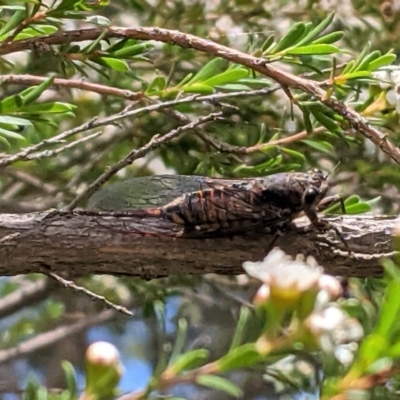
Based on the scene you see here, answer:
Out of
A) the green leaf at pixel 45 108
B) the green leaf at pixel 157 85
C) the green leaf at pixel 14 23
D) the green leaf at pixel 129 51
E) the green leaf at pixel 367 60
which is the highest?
the green leaf at pixel 14 23

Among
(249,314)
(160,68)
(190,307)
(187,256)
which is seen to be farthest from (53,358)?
(249,314)

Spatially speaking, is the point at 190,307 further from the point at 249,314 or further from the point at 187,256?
the point at 249,314

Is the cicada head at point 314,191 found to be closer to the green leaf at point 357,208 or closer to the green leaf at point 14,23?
the green leaf at point 357,208

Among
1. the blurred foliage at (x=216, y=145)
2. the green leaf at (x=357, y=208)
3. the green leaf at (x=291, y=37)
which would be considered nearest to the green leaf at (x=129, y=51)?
the blurred foliage at (x=216, y=145)

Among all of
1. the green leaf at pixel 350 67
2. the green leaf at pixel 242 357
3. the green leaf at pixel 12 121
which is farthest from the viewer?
the green leaf at pixel 350 67

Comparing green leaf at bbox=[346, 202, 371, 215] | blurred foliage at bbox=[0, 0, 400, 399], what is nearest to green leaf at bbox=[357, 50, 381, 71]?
blurred foliage at bbox=[0, 0, 400, 399]

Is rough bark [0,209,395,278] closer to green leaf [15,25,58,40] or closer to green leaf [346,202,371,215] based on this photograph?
green leaf [346,202,371,215]

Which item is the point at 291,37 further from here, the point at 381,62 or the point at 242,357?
the point at 242,357
